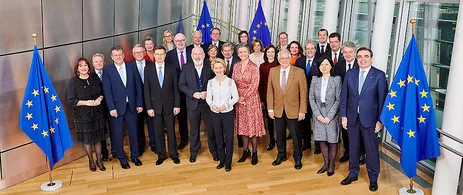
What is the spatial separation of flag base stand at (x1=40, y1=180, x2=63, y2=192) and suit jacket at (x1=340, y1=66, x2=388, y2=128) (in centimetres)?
348

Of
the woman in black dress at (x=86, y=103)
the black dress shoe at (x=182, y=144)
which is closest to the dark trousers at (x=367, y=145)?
the black dress shoe at (x=182, y=144)

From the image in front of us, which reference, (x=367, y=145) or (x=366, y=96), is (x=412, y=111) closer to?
(x=366, y=96)

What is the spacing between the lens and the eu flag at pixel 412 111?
16.3 feet

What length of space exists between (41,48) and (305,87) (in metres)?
3.22

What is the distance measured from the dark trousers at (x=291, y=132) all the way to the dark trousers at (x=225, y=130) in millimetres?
629

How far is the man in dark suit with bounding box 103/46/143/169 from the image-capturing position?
5.63m

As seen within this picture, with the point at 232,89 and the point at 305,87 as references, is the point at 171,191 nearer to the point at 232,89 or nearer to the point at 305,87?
the point at 232,89

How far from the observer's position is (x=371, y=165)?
17.6ft

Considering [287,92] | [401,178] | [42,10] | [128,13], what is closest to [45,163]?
[42,10]

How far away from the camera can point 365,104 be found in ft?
16.9

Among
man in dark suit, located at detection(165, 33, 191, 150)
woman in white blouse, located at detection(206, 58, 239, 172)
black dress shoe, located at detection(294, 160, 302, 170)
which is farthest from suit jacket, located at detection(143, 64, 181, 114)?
black dress shoe, located at detection(294, 160, 302, 170)

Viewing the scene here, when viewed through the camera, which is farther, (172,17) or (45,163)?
(172,17)

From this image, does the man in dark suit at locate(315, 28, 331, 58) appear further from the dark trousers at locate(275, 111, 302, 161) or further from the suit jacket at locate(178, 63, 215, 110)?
the suit jacket at locate(178, 63, 215, 110)

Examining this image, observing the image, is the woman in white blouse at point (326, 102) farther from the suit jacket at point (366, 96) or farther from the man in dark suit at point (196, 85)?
the man in dark suit at point (196, 85)
